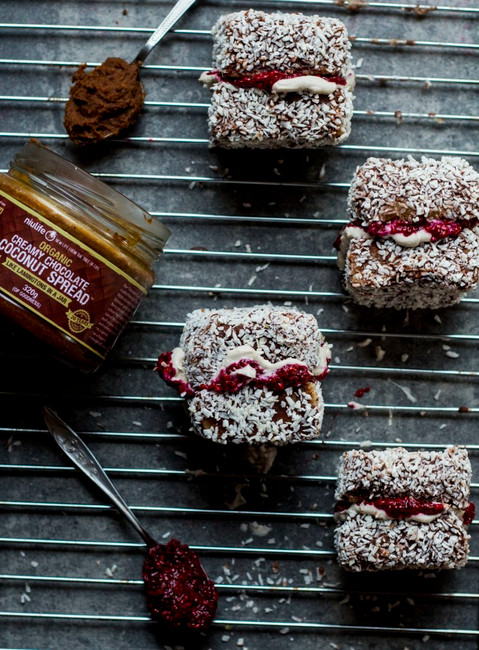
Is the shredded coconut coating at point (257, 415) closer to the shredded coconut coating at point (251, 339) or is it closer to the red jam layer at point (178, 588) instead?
the shredded coconut coating at point (251, 339)

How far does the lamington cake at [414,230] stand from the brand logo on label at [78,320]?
61 cm

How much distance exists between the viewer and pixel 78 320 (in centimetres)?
174

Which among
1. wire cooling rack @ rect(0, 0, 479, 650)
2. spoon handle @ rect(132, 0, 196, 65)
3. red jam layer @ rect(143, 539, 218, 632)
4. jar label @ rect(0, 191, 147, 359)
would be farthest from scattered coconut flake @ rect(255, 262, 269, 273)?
red jam layer @ rect(143, 539, 218, 632)

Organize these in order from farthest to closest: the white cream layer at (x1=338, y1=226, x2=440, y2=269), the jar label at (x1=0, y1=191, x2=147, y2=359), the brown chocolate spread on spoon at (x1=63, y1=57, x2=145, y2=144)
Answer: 1. the brown chocolate spread on spoon at (x1=63, y1=57, x2=145, y2=144)
2. the white cream layer at (x1=338, y1=226, x2=440, y2=269)
3. the jar label at (x1=0, y1=191, x2=147, y2=359)

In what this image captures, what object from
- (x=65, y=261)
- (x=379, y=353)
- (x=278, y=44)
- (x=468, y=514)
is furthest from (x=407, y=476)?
(x=278, y=44)

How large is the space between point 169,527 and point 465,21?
5.01ft

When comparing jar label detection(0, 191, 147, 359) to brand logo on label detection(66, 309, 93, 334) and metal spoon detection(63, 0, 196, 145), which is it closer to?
brand logo on label detection(66, 309, 93, 334)

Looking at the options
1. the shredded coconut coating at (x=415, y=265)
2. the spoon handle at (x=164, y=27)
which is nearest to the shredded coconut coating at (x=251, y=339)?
the shredded coconut coating at (x=415, y=265)

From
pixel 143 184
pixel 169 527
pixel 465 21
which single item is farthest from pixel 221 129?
pixel 169 527

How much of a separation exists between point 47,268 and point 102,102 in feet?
1.66

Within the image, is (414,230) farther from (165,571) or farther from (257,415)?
(165,571)

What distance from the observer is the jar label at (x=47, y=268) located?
5.61ft

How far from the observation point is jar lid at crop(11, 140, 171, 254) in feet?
5.90

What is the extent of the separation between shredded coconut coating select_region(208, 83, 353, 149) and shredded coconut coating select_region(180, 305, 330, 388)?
1.41ft
